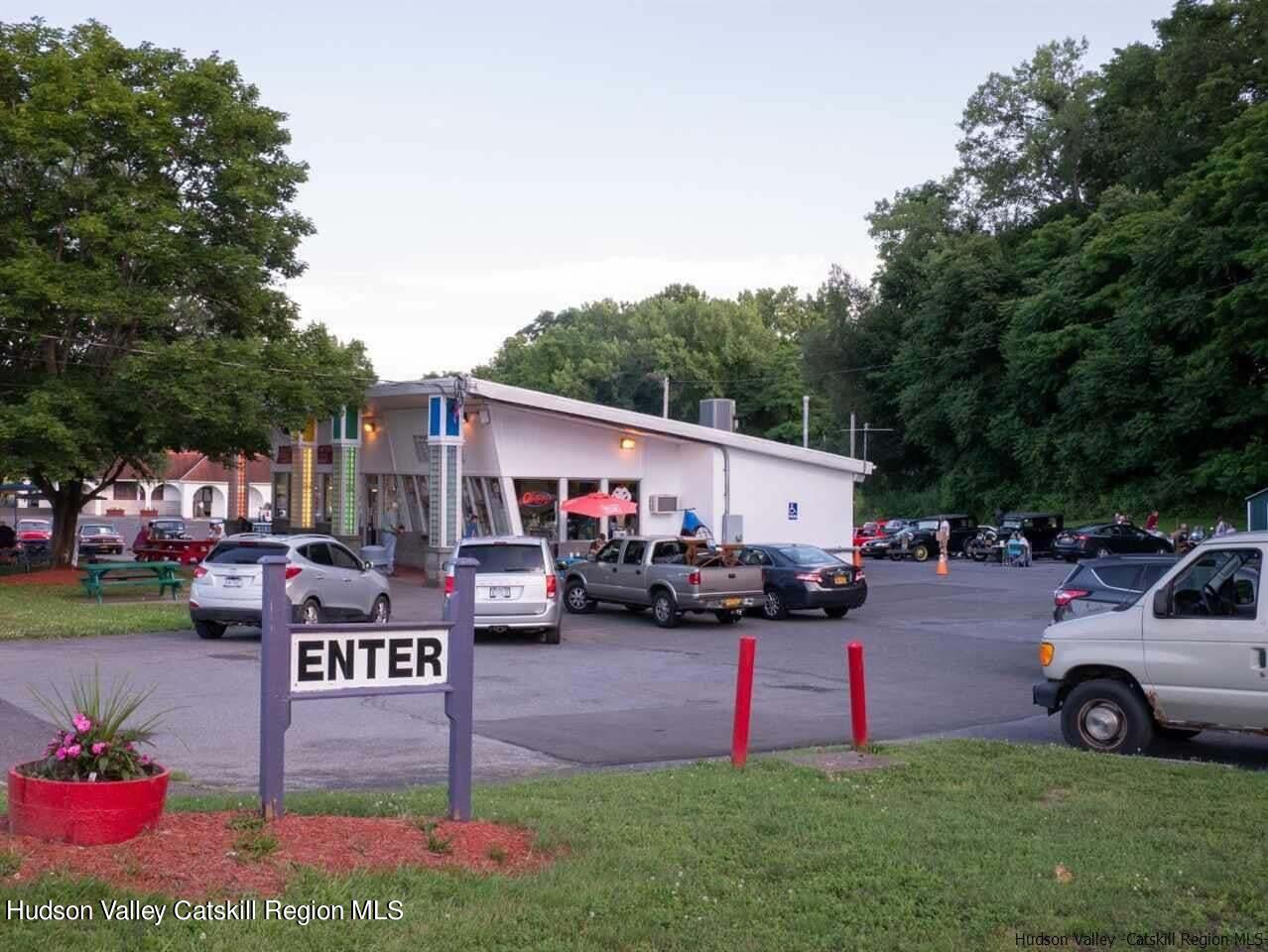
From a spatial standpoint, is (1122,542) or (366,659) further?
(1122,542)

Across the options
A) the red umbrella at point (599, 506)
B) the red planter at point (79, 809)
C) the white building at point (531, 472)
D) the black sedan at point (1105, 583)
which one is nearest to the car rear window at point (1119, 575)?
the black sedan at point (1105, 583)

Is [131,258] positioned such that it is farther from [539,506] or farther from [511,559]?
[511,559]

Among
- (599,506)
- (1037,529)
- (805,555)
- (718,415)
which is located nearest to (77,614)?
(805,555)

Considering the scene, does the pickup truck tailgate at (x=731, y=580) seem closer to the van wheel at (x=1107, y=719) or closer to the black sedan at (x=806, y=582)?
the black sedan at (x=806, y=582)

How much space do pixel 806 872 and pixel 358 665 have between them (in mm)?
2615

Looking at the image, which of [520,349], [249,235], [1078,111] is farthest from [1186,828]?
[520,349]

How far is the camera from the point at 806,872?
6777 millimetres

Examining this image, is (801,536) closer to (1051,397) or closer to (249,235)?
(249,235)

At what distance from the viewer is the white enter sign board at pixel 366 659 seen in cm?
719

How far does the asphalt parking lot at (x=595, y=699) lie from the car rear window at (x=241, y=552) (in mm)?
1311

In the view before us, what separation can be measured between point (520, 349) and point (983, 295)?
4375 centimetres

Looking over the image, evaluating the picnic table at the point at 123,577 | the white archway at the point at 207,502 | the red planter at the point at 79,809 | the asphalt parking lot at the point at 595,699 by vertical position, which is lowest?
the asphalt parking lot at the point at 595,699

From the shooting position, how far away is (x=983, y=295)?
7069 cm

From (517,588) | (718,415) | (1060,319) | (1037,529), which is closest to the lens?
(517,588)
